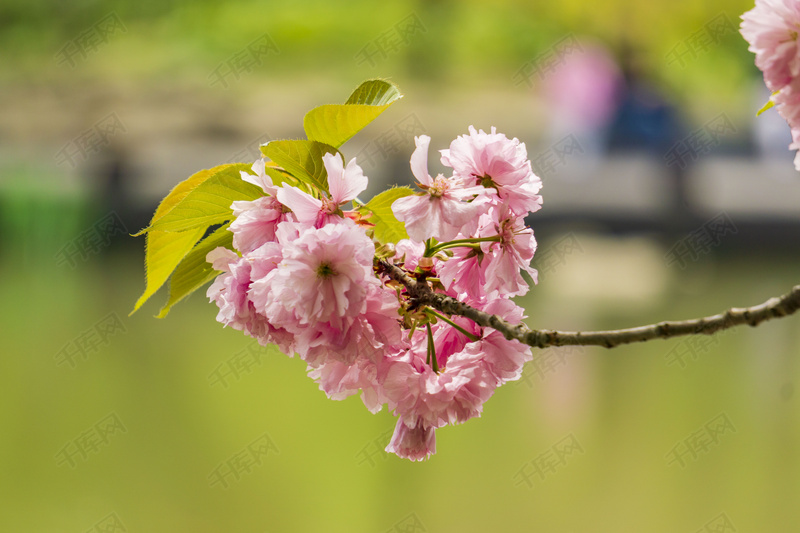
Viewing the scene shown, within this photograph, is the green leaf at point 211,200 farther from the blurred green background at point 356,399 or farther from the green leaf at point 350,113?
the blurred green background at point 356,399

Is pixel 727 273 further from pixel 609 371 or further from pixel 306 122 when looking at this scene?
pixel 306 122

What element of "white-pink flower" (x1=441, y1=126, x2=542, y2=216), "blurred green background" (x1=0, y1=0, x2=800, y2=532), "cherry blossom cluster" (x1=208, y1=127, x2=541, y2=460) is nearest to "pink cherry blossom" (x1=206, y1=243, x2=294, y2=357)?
"cherry blossom cluster" (x1=208, y1=127, x2=541, y2=460)

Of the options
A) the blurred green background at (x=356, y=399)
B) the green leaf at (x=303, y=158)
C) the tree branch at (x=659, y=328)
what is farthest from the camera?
the blurred green background at (x=356, y=399)

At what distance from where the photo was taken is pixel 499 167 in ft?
1.41

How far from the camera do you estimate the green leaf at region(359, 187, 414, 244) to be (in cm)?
43

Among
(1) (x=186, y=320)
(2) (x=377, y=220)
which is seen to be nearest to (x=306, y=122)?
(2) (x=377, y=220)

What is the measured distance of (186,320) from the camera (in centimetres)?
371

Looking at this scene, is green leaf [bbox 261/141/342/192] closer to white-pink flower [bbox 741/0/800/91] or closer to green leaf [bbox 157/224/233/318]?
green leaf [bbox 157/224/233/318]

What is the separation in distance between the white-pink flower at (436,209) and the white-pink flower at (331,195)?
0.02 metres

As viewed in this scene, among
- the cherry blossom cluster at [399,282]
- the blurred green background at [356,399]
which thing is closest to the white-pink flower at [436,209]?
the cherry blossom cluster at [399,282]

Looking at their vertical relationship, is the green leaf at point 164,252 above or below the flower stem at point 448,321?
above

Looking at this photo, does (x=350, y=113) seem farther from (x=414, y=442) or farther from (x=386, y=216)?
(x=414, y=442)

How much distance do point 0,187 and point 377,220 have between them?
572cm

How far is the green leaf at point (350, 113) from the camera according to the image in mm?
408
